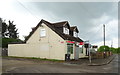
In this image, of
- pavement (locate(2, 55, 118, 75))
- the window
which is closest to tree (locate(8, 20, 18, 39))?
the window

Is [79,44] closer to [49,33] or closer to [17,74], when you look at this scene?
[49,33]

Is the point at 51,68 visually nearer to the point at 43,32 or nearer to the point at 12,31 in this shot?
the point at 43,32

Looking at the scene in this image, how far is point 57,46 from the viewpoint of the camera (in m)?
21.4

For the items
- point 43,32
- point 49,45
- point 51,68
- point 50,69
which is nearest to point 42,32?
point 43,32

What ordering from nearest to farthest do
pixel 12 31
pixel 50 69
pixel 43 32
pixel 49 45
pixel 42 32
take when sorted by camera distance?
1. pixel 50 69
2. pixel 49 45
3. pixel 43 32
4. pixel 42 32
5. pixel 12 31

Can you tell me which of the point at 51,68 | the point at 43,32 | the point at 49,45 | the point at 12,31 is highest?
the point at 12,31

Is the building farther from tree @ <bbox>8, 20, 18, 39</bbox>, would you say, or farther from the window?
tree @ <bbox>8, 20, 18, 39</bbox>

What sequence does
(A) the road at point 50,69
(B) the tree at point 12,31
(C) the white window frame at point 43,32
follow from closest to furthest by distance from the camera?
(A) the road at point 50,69
(C) the white window frame at point 43,32
(B) the tree at point 12,31

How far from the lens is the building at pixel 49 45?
69.2ft

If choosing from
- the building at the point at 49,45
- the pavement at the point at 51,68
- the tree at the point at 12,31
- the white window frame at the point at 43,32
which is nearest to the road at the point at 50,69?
the pavement at the point at 51,68

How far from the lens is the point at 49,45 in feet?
73.0

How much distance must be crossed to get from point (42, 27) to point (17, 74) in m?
15.6

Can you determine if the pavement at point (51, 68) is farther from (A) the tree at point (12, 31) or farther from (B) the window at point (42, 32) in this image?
(A) the tree at point (12, 31)

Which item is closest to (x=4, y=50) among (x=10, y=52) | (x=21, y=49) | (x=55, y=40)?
(x=10, y=52)
